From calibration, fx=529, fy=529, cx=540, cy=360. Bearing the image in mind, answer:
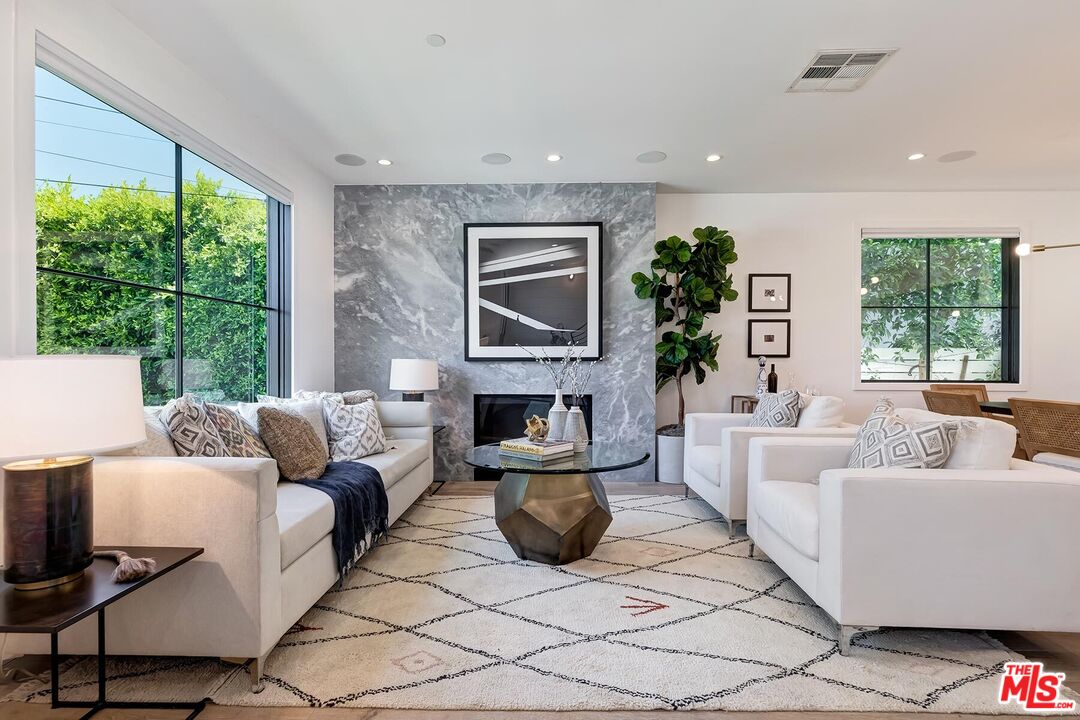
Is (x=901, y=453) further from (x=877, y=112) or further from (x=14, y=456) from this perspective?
(x=14, y=456)

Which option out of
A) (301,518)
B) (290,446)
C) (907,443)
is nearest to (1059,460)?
(907,443)

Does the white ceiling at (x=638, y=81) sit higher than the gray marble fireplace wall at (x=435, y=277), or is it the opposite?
the white ceiling at (x=638, y=81)

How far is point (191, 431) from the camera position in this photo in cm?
228

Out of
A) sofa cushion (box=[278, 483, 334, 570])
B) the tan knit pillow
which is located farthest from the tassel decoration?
the tan knit pillow

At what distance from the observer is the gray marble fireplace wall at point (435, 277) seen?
482 centimetres

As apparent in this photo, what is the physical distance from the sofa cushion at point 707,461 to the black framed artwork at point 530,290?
1361 millimetres

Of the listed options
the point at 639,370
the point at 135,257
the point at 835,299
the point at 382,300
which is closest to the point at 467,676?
the point at 135,257

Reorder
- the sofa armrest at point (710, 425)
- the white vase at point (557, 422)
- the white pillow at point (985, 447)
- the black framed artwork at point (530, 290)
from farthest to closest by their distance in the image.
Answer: the black framed artwork at point (530, 290) → the sofa armrest at point (710, 425) → the white vase at point (557, 422) → the white pillow at point (985, 447)

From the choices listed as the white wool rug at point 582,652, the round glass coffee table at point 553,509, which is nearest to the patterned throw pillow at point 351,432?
the white wool rug at point 582,652

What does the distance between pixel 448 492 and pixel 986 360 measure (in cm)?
536

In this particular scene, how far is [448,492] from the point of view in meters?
4.39

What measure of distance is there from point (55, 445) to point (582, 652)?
1.75 metres

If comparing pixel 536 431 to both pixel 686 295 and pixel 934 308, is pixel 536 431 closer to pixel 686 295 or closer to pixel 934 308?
pixel 686 295

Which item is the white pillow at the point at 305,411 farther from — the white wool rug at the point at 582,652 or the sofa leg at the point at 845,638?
the sofa leg at the point at 845,638
